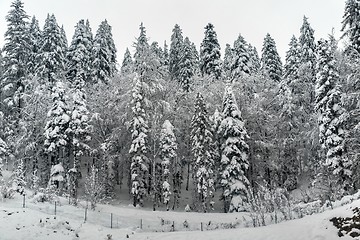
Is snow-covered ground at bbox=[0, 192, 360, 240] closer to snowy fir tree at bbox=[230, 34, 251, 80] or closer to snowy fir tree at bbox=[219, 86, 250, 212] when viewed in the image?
snowy fir tree at bbox=[219, 86, 250, 212]

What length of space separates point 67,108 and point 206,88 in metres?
18.0

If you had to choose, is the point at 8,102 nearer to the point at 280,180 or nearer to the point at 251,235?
the point at 280,180

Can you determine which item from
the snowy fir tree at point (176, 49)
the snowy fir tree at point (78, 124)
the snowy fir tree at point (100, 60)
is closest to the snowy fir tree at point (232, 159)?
the snowy fir tree at point (78, 124)

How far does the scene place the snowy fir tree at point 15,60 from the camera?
41938 mm

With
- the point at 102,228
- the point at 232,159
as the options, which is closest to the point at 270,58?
the point at 232,159

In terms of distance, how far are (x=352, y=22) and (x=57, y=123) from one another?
27.7 metres

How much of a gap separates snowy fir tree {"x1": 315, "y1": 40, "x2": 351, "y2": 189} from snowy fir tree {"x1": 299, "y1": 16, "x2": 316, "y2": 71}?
15.6 metres

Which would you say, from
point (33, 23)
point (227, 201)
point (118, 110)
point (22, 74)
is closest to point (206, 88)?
point (118, 110)

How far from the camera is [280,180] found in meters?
41.8

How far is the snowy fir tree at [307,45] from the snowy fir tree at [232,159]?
15590mm

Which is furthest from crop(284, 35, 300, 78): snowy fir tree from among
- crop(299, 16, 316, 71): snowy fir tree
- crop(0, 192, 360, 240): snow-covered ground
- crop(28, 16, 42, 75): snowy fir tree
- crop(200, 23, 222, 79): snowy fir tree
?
crop(28, 16, 42, 75): snowy fir tree

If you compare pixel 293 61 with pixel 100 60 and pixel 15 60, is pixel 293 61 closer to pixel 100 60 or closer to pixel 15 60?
pixel 100 60

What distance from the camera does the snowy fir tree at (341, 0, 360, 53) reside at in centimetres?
2777

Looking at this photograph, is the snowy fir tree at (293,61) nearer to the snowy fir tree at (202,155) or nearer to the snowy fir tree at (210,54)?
the snowy fir tree at (210,54)
